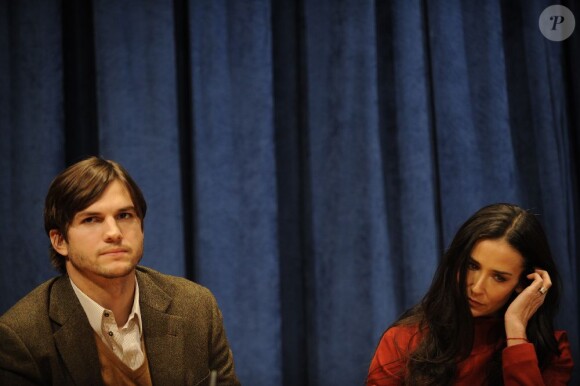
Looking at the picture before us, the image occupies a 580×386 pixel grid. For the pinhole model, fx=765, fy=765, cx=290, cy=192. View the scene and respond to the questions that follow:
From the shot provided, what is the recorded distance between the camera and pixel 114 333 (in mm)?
1877

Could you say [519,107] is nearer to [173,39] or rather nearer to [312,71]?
[312,71]

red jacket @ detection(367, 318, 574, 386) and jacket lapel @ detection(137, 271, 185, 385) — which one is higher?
jacket lapel @ detection(137, 271, 185, 385)

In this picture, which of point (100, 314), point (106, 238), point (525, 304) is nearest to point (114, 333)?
point (100, 314)

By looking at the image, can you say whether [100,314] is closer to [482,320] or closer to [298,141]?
[482,320]

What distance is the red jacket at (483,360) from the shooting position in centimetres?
194

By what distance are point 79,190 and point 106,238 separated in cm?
14

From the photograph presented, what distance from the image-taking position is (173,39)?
9.36ft

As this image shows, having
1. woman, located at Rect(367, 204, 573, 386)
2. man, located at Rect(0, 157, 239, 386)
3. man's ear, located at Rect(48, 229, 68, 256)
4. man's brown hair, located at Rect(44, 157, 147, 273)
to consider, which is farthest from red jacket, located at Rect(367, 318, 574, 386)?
man's ear, located at Rect(48, 229, 68, 256)

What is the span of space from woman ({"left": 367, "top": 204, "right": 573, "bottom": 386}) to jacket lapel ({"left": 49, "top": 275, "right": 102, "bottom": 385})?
706mm

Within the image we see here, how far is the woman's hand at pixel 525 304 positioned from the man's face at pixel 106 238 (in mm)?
985

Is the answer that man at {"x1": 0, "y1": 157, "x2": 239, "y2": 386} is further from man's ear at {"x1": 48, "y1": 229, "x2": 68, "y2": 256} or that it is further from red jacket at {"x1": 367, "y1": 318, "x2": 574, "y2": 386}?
red jacket at {"x1": 367, "y1": 318, "x2": 574, "y2": 386}

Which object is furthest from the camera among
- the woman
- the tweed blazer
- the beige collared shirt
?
the woman

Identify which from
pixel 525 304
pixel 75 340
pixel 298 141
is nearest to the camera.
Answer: pixel 75 340

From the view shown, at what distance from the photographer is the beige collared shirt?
186 centimetres
